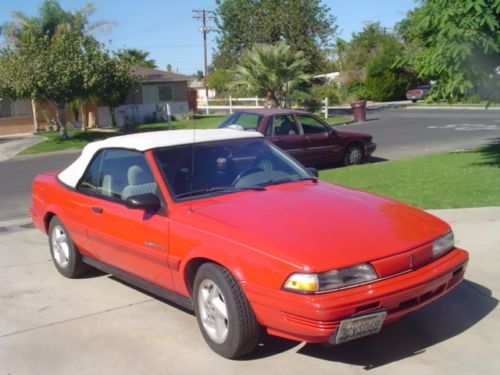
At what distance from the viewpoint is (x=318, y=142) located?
13844 millimetres

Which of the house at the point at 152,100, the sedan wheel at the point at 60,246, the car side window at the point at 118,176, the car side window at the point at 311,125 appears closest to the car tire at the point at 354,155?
the car side window at the point at 311,125

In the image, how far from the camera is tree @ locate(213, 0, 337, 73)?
40.0 metres

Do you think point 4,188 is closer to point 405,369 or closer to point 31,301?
point 31,301

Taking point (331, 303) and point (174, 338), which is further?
point (174, 338)

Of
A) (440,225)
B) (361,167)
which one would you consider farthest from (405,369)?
(361,167)

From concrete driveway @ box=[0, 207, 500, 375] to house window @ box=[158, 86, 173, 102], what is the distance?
3442 cm

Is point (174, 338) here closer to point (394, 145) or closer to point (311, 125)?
point (311, 125)

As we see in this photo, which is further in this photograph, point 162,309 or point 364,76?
point 364,76

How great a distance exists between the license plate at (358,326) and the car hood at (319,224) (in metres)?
0.33

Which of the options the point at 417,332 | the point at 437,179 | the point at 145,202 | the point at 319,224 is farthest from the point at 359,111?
the point at 319,224

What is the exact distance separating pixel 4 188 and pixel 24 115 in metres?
19.4

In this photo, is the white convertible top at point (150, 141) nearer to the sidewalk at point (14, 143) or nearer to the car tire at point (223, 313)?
the car tire at point (223, 313)

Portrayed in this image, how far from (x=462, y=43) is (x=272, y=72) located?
19436 millimetres

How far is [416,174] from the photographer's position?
1170cm
